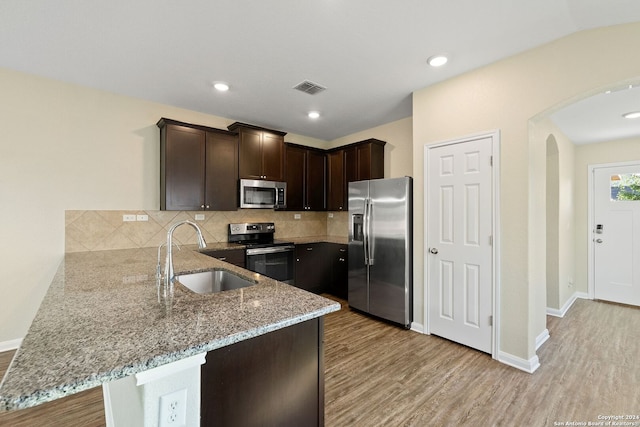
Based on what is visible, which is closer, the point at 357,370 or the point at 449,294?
the point at 357,370

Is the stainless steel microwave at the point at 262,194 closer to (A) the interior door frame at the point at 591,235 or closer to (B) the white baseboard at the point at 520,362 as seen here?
(B) the white baseboard at the point at 520,362

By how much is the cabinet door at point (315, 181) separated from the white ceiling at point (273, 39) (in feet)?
5.09

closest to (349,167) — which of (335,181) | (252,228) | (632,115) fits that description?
(335,181)

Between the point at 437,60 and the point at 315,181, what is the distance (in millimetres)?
2675

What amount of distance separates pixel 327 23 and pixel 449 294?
269 centimetres

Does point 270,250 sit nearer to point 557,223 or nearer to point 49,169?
point 49,169

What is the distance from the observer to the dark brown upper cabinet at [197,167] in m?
3.32

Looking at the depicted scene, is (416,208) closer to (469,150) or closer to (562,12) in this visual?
(469,150)

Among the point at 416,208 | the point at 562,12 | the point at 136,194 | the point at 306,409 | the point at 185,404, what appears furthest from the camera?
the point at 136,194

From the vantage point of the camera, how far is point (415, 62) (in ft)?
8.27

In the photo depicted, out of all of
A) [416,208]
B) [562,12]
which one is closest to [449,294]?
[416,208]

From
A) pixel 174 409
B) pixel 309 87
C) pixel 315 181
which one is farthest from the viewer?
pixel 315 181

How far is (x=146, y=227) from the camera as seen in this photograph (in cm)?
340

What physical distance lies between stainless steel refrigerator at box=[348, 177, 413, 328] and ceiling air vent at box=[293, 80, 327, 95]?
1246 millimetres
